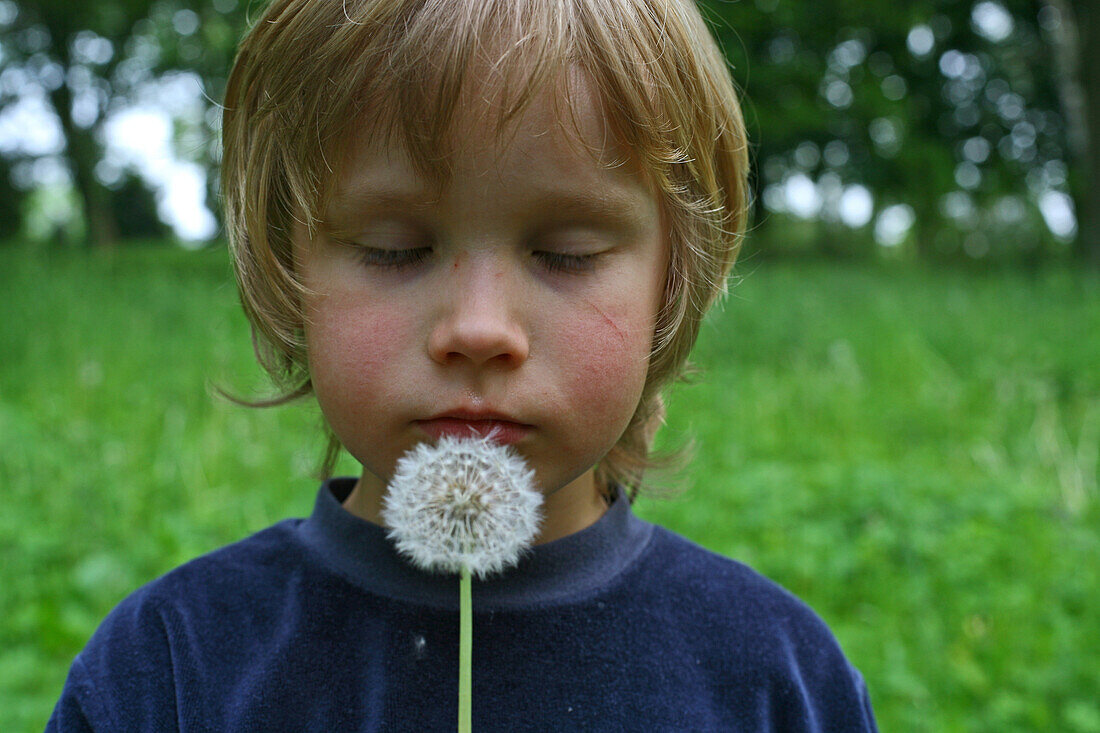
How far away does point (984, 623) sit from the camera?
265 centimetres

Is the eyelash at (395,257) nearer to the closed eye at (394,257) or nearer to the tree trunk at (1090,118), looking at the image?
the closed eye at (394,257)

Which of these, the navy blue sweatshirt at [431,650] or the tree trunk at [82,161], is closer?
the navy blue sweatshirt at [431,650]

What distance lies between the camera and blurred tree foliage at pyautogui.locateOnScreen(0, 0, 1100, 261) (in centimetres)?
1611

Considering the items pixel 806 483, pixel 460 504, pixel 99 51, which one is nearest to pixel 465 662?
pixel 460 504

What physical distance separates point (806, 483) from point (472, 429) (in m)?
2.93

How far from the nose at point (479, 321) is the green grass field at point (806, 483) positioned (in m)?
0.64

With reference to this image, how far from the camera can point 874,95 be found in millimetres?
16562

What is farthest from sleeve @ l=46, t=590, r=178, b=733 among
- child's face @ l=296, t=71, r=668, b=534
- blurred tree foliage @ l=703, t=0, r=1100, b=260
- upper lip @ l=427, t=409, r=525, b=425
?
blurred tree foliage @ l=703, t=0, r=1100, b=260

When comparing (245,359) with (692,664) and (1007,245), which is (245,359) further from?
(1007,245)

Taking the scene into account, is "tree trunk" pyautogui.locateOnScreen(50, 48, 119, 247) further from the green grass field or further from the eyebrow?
the eyebrow

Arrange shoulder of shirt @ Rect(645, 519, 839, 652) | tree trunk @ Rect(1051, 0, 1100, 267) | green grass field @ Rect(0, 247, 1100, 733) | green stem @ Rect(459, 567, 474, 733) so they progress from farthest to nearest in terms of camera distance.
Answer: tree trunk @ Rect(1051, 0, 1100, 267) → green grass field @ Rect(0, 247, 1100, 733) → shoulder of shirt @ Rect(645, 519, 839, 652) → green stem @ Rect(459, 567, 474, 733)

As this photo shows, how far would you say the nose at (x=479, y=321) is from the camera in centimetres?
97

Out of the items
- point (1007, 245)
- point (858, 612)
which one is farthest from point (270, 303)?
point (1007, 245)

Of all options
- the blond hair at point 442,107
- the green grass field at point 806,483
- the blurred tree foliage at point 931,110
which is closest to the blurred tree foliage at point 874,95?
the blurred tree foliage at point 931,110
